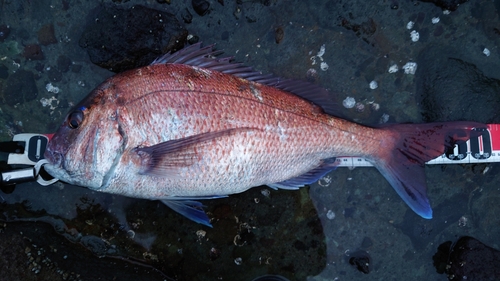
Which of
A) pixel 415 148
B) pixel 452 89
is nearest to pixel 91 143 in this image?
pixel 415 148

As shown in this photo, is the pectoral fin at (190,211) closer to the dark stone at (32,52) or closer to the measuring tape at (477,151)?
the measuring tape at (477,151)

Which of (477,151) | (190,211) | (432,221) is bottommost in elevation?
(432,221)

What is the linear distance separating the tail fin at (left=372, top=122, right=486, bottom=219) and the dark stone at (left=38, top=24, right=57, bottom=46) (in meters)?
2.34

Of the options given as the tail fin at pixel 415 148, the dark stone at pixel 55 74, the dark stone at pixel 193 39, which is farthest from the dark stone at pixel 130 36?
the tail fin at pixel 415 148

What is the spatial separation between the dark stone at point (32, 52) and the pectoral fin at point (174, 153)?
4.10 ft

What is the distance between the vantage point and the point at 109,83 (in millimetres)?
2203

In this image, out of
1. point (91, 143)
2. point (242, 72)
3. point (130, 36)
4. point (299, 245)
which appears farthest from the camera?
point (299, 245)

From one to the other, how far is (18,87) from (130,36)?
35.6 inches

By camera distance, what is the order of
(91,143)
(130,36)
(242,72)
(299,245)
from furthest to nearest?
(299,245) < (130,36) < (242,72) < (91,143)

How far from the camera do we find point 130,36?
2596 mm

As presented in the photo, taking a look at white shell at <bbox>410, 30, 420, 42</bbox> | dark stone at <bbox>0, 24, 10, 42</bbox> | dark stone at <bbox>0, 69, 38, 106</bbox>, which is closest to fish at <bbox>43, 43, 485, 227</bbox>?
white shell at <bbox>410, 30, 420, 42</bbox>

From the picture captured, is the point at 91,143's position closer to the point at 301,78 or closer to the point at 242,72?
the point at 242,72

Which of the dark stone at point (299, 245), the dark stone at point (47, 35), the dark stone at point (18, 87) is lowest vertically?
the dark stone at point (299, 245)

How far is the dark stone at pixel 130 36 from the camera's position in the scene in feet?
8.54
